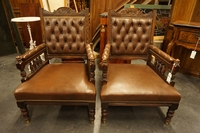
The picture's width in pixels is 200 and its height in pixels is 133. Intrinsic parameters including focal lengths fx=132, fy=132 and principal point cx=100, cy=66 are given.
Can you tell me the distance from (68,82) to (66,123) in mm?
482

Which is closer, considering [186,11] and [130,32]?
[130,32]

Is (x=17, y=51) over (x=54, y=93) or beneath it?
beneath

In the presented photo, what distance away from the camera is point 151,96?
111 centimetres

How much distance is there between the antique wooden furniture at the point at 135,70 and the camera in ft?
3.66

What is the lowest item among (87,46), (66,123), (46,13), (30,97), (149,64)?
(66,123)

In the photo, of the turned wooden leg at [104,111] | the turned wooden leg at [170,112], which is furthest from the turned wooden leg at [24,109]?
the turned wooden leg at [170,112]

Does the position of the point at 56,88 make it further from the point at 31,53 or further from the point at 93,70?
the point at 31,53

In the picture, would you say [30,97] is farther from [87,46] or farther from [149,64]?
[149,64]

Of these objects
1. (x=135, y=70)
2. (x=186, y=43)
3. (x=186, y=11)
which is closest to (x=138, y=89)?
(x=135, y=70)

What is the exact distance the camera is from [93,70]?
1.15m

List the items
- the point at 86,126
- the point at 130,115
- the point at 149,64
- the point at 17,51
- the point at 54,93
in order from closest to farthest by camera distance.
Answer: the point at 54,93, the point at 86,126, the point at 130,115, the point at 149,64, the point at 17,51

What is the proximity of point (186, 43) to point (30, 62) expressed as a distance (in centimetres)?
199

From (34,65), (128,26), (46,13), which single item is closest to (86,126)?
(34,65)

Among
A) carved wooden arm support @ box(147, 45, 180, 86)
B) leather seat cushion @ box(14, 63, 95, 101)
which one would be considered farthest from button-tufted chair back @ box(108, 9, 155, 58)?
leather seat cushion @ box(14, 63, 95, 101)
